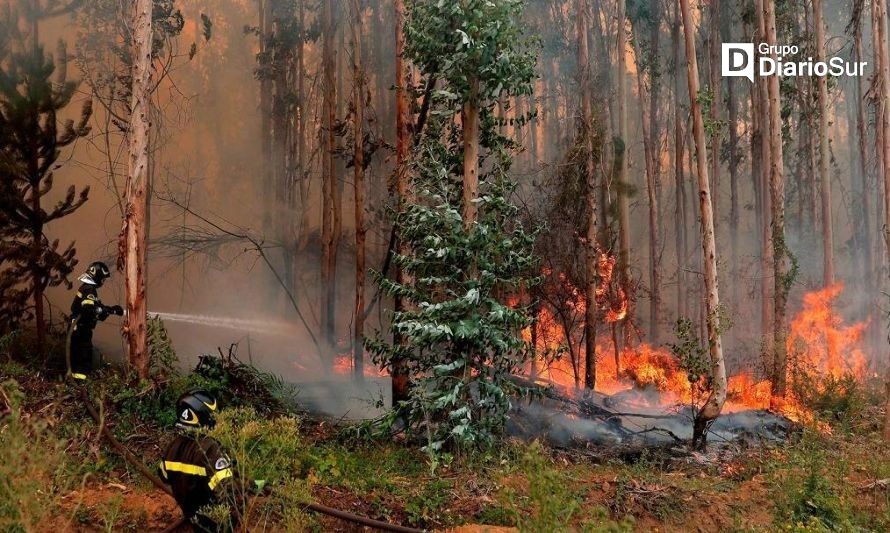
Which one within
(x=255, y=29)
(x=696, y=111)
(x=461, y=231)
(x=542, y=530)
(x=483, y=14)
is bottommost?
(x=542, y=530)

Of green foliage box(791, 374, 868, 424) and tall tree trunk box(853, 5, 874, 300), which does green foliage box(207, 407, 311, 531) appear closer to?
green foliage box(791, 374, 868, 424)

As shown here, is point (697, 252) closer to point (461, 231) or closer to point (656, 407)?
point (656, 407)

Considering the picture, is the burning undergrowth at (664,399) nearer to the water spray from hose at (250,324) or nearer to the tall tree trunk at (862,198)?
the tall tree trunk at (862,198)

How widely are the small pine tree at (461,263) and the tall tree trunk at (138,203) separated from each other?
412 cm

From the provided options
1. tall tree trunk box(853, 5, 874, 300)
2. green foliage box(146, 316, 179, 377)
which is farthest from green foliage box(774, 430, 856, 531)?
tall tree trunk box(853, 5, 874, 300)

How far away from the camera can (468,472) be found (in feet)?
26.2

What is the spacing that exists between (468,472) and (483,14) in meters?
6.87

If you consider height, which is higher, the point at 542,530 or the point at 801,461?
the point at 542,530

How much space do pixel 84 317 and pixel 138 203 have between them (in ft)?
6.85

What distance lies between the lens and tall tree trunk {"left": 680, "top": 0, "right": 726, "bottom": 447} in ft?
36.6

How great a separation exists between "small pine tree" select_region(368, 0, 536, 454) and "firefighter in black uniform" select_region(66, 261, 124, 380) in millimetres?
4700

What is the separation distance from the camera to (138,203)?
9703 millimetres

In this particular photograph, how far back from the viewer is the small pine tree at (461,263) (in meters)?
8.81

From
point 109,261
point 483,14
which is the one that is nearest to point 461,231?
point 483,14
